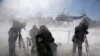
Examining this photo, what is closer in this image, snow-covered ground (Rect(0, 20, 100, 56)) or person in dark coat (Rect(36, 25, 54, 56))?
person in dark coat (Rect(36, 25, 54, 56))

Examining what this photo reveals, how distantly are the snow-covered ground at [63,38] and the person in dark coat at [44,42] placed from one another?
77 centimetres

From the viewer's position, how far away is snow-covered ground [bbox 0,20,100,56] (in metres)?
10.0

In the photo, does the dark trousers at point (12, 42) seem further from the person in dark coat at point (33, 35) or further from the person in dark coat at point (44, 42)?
the person in dark coat at point (44, 42)

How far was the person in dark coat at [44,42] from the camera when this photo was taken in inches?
331

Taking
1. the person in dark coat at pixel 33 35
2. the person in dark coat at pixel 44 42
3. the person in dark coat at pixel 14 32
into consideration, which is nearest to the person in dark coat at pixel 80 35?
the person in dark coat at pixel 44 42

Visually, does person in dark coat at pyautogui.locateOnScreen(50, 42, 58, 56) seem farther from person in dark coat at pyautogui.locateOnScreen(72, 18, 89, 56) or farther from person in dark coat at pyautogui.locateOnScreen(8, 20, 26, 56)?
person in dark coat at pyautogui.locateOnScreen(8, 20, 26, 56)

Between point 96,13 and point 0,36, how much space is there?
3242mm

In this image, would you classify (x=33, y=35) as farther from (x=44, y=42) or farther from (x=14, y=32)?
(x=44, y=42)

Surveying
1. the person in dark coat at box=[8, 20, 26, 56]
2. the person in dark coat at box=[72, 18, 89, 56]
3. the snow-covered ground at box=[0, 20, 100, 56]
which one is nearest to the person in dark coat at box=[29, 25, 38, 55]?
the snow-covered ground at box=[0, 20, 100, 56]

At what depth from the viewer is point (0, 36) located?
33.5ft

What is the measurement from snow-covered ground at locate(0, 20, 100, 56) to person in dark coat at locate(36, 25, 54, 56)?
0.77m

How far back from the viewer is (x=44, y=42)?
28.5 ft

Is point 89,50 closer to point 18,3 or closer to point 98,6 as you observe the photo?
point 98,6

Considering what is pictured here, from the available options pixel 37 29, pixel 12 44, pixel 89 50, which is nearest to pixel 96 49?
pixel 89 50
